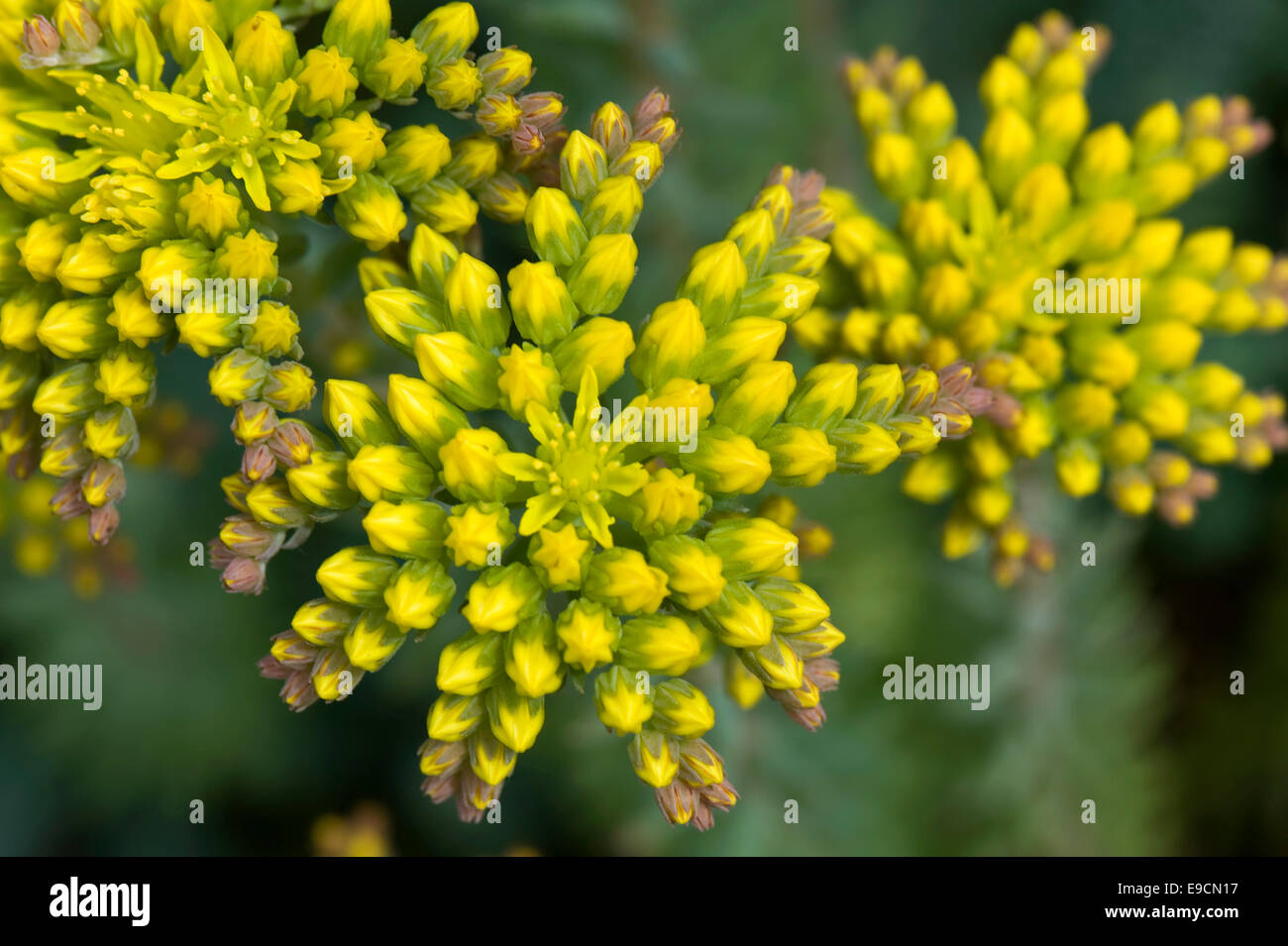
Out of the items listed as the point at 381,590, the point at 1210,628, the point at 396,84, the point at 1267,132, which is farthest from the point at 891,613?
the point at 396,84

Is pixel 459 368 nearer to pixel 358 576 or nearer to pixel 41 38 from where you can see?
pixel 358 576

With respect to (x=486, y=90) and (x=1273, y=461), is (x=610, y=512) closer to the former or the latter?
(x=486, y=90)

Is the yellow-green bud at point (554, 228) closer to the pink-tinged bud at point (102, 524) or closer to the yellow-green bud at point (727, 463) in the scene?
the yellow-green bud at point (727, 463)

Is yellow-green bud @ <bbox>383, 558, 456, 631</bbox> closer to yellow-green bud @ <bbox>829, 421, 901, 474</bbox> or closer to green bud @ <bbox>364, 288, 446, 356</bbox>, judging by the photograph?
green bud @ <bbox>364, 288, 446, 356</bbox>

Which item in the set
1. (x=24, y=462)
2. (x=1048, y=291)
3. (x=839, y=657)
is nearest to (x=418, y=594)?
(x=24, y=462)

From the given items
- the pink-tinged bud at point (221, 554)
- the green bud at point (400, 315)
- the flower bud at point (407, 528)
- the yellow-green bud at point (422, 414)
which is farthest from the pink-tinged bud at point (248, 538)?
the green bud at point (400, 315)
